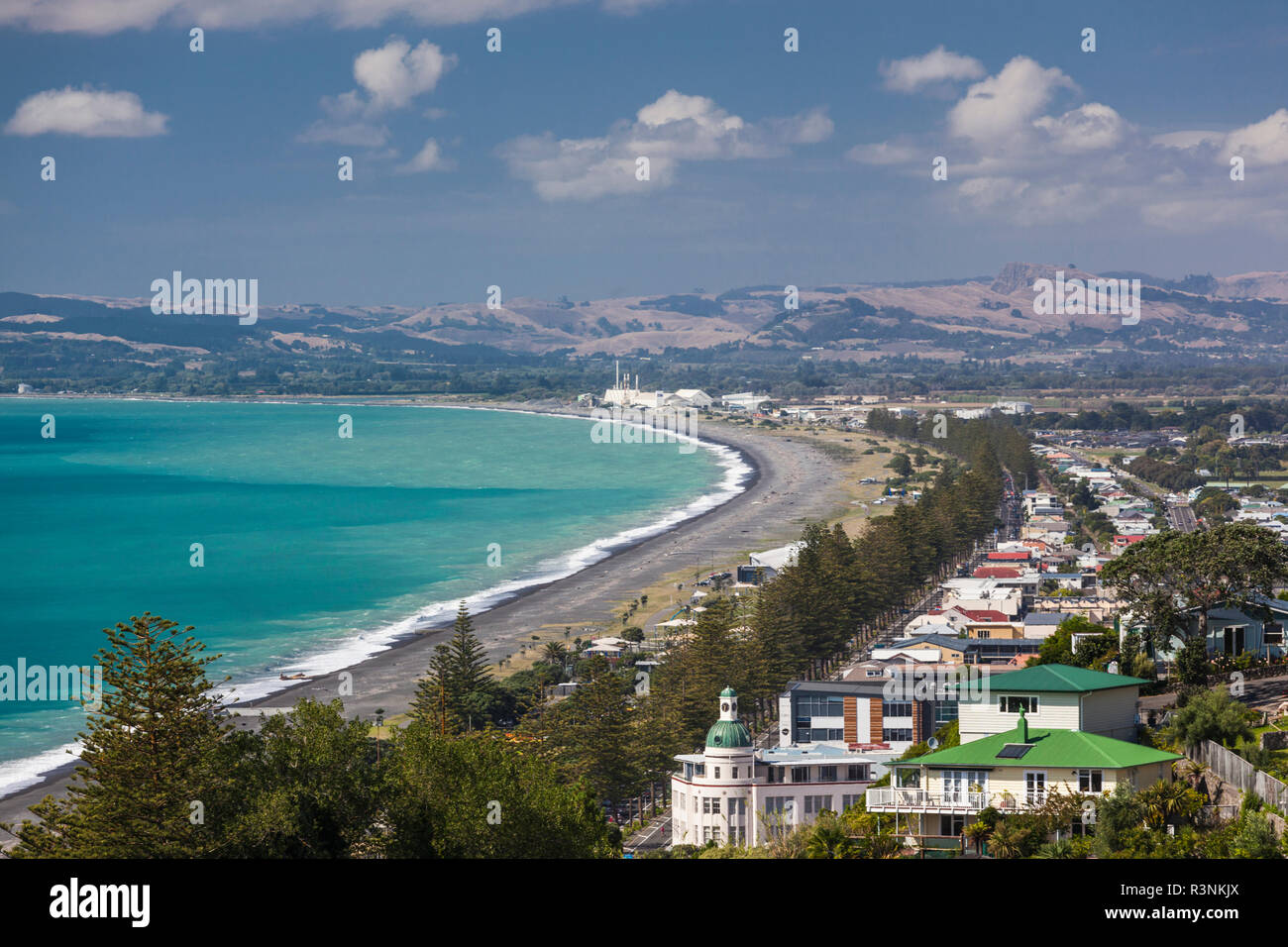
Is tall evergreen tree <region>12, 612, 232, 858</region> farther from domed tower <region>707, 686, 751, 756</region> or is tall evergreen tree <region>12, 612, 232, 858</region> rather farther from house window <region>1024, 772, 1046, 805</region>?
house window <region>1024, 772, 1046, 805</region>

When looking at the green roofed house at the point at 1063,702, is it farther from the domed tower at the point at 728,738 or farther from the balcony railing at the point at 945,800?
the domed tower at the point at 728,738

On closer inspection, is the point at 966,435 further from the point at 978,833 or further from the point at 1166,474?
the point at 978,833

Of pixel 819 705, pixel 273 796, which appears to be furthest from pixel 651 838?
pixel 273 796

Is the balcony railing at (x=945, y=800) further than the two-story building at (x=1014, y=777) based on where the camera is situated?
Yes

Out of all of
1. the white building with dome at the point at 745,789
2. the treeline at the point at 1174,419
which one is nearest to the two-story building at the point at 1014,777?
the white building with dome at the point at 745,789

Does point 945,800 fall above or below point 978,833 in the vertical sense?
above

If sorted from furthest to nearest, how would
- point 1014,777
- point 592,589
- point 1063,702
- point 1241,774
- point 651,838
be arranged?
point 592,589 < point 651,838 < point 1063,702 < point 1014,777 < point 1241,774

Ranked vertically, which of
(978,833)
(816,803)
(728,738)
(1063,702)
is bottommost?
(816,803)
